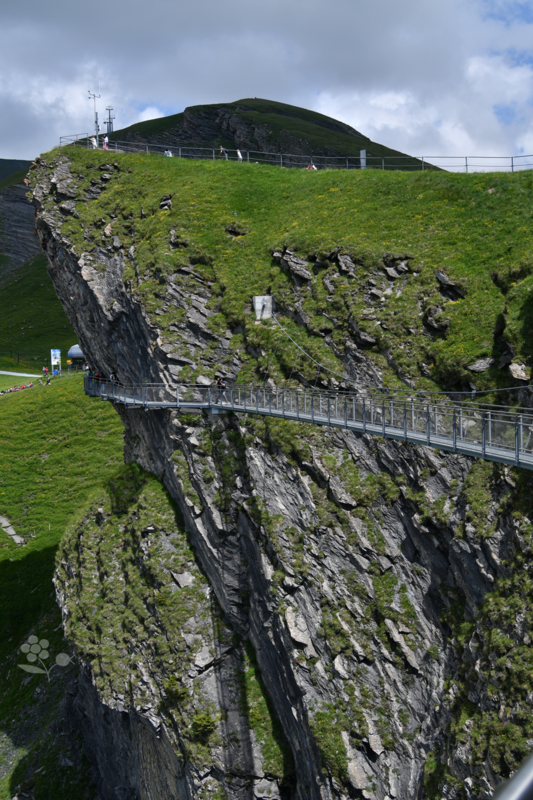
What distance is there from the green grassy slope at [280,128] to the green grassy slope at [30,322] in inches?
1299

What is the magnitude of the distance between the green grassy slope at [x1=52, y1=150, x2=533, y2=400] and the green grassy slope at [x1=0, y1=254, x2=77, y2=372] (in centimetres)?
4611

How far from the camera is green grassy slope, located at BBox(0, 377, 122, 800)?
34.9m

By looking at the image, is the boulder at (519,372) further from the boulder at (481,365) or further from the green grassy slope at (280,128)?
the green grassy slope at (280,128)

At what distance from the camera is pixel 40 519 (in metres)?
47.9

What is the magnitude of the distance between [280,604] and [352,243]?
20705 millimetres

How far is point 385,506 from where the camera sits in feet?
79.8

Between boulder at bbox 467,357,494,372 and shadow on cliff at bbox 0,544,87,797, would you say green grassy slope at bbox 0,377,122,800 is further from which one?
boulder at bbox 467,357,494,372

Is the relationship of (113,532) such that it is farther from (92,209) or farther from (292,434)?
(92,209)

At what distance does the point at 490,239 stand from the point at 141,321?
20.9 meters

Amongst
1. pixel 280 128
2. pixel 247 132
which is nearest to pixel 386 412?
pixel 247 132

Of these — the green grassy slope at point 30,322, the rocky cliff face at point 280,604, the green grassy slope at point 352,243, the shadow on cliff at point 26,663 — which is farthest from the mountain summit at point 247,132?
the shadow on cliff at point 26,663

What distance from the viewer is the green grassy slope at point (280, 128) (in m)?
94.1

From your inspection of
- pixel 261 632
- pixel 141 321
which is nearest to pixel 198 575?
pixel 261 632
